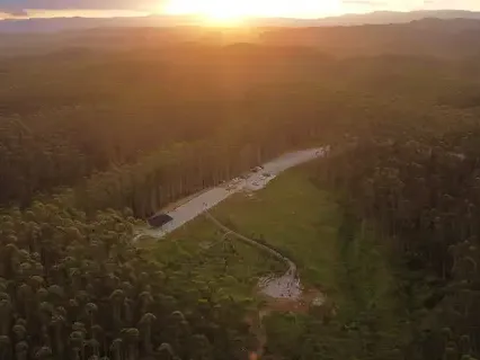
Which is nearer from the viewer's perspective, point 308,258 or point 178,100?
point 308,258

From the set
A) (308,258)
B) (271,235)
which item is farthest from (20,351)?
(271,235)

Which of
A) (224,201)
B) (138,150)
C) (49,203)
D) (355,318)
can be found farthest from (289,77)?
(355,318)

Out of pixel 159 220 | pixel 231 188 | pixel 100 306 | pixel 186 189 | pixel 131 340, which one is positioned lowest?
pixel 231 188

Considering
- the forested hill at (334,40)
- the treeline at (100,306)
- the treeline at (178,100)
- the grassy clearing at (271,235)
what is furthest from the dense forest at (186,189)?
the forested hill at (334,40)

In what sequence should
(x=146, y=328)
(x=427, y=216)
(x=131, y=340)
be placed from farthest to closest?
(x=427, y=216)
(x=146, y=328)
(x=131, y=340)

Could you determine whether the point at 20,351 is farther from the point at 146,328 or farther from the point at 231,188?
the point at 231,188
